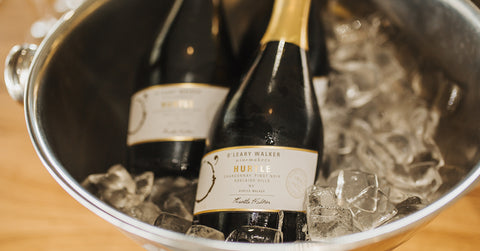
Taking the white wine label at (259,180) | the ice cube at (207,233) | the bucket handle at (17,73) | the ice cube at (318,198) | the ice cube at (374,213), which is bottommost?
the ice cube at (374,213)

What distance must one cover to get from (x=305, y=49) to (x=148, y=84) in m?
0.38

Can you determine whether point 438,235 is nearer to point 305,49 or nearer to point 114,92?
point 305,49

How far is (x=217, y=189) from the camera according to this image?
2.11ft

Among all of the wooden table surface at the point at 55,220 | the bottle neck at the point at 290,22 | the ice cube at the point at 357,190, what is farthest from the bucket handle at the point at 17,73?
the ice cube at the point at 357,190

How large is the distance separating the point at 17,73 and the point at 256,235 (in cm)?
50

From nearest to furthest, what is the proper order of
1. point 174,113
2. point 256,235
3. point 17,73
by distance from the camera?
point 256,235 < point 17,73 < point 174,113

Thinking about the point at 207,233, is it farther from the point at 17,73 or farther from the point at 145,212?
the point at 17,73

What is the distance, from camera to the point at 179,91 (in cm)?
81

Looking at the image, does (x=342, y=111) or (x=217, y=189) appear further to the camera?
(x=342, y=111)

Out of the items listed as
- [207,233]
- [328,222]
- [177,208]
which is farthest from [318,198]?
[177,208]

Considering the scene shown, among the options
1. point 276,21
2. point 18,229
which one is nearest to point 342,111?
point 276,21

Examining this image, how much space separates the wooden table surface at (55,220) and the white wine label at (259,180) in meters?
0.23

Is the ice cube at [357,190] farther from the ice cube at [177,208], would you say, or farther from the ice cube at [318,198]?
the ice cube at [177,208]

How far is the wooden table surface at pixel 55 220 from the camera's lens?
79 centimetres
